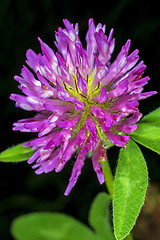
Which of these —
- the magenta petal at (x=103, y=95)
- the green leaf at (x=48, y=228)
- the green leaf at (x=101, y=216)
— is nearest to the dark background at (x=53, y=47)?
the green leaf at (x=48, y=228)

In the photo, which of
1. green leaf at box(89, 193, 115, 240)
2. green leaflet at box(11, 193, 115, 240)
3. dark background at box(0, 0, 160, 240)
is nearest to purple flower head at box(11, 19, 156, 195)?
green leaf at box(89, 193, 115, 240)

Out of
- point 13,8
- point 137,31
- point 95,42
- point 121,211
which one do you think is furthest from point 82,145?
point 13,8

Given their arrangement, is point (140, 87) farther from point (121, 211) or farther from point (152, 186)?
point (152, 186)

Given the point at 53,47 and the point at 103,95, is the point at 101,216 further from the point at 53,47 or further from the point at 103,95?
the point at 53,47

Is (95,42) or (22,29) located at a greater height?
(22,29)

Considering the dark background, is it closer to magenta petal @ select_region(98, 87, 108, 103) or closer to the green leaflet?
the green leaflet
